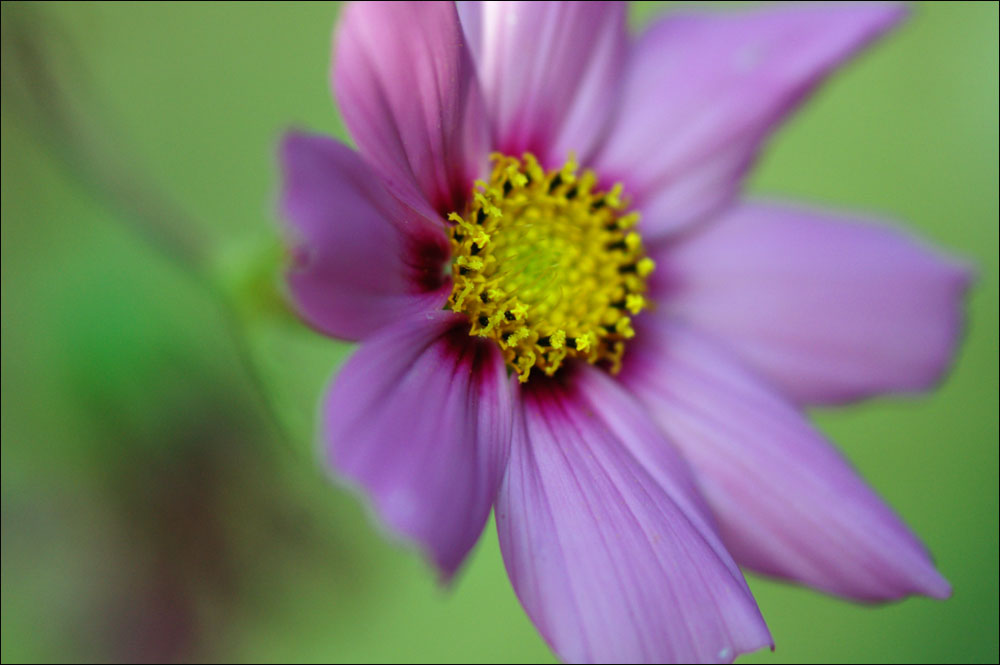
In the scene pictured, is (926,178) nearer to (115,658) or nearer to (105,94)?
(105,94)

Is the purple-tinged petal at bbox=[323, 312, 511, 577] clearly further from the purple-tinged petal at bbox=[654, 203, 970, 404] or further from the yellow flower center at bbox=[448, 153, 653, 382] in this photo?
the purple-tinged petal at bbox=[654, 203, 970, 404]

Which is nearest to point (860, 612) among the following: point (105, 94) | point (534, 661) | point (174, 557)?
point (534, 661)

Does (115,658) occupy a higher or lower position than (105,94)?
lower

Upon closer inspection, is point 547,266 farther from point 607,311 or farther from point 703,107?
point 703,107

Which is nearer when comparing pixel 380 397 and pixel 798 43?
pixel 380 397

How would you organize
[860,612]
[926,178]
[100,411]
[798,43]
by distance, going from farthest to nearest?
[926,178], [860,612], [100,411], [798,43]

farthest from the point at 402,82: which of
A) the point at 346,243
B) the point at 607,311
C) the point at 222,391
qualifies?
the point at 222,391
